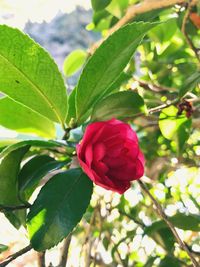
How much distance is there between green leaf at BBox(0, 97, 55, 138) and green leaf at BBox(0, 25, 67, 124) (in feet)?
0.27

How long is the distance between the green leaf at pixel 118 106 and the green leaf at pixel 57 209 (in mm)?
109

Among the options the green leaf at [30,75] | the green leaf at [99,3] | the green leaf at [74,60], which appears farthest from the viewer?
the green leaf at [74,60]

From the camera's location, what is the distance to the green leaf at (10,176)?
2.06 ft

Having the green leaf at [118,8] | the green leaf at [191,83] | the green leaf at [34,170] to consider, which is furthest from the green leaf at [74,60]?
the green leaf at [34,170]

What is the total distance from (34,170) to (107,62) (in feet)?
0.67

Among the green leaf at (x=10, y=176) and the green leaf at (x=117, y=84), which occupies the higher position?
the green leaf at (x=10, y=176)

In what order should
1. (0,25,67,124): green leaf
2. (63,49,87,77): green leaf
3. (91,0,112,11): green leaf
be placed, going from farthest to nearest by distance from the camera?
(63,49,87,77): green leaf
(91,0,112,11): green leaf
(0,25,67,124): green leaf

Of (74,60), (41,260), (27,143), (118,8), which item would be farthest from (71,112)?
(74,60)

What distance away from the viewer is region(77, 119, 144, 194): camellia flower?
2.01ft

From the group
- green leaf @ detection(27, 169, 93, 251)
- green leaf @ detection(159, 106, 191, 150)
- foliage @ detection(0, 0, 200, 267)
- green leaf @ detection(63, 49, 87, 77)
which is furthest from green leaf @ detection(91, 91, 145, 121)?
green leaf @ detection(63, 49, 87, 77)

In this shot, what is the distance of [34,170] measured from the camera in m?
0.68

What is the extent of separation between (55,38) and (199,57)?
5408mm

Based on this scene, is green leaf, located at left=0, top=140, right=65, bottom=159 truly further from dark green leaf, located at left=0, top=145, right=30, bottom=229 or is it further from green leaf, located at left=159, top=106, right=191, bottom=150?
green leaf, located at left=159, top=106, right=191, bottom=150

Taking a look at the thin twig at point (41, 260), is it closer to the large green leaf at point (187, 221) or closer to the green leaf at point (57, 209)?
the green leaf at point (57, 209)
